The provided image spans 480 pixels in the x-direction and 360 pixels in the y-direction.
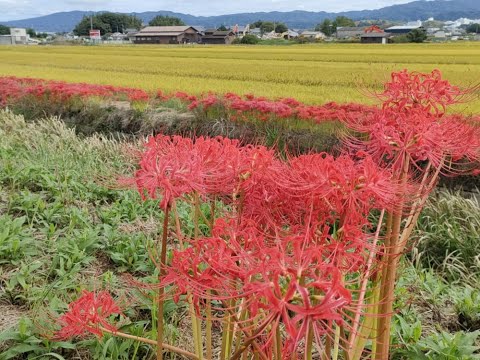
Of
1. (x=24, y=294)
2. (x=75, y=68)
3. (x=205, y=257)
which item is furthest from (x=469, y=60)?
(x=205, y=257)

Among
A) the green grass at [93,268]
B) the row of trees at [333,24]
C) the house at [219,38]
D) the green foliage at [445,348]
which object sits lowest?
the house at [219,38]

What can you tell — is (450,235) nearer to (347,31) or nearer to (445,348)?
(445,348)

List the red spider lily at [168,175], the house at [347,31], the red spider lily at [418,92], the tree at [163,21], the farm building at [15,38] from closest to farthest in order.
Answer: the red spider lily at [168,175]
the red spider lily at [418,92]
the house at [347,31]
the farm building at [15,38]
the tree at [163,21]

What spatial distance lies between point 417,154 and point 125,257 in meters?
2.42

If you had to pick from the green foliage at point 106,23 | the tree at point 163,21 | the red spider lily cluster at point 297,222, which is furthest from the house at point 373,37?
the green foliage at point 106,23

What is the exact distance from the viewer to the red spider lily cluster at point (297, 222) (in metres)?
0.84

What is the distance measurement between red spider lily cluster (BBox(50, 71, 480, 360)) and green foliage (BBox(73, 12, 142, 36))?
88.9m

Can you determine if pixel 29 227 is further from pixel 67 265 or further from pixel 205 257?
pixel 205 257

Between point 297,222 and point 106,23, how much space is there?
94.6 meters

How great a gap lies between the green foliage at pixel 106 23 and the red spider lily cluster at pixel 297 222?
292 feet

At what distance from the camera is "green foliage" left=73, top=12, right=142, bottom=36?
3327 inches

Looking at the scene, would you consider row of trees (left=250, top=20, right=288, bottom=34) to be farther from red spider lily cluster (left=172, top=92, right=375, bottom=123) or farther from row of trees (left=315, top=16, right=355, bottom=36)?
red spider lily cluster (left=172, top=92, right=375, bottom=123)

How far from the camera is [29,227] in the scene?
3865 millimetres

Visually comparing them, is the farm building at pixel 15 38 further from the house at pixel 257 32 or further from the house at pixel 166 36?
the house at pixel 257 32
